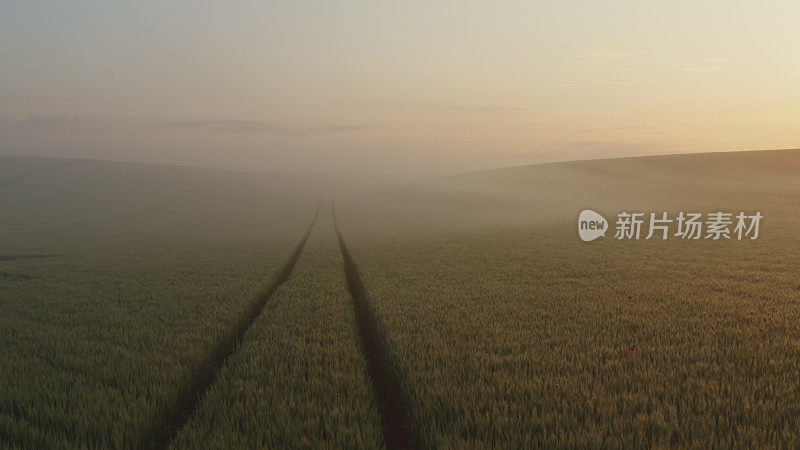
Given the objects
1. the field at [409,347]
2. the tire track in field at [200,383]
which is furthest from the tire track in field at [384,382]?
the tire track in field at [200,383]

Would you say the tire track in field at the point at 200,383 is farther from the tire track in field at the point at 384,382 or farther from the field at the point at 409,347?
the tire track in field at the point at 384,382

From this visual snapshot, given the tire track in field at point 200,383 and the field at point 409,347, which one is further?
the tire track in field at point 200,383

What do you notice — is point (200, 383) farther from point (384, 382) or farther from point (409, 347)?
point (409, 347)

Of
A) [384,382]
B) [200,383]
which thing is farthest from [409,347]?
[200,383]

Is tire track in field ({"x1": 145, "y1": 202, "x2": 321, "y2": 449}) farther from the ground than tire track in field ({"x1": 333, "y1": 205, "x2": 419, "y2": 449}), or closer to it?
closer to it

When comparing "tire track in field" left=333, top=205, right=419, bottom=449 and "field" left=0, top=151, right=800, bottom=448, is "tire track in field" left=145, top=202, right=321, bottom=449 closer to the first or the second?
"field" left=0, top=151, right=800, bottom=448

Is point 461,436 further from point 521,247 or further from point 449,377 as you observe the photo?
point 521,247

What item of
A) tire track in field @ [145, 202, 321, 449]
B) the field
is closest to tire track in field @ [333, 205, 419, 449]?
the field

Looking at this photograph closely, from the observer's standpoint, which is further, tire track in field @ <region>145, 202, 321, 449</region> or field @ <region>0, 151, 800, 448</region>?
tire track in field @ <region>145, 202, 321, 449</region>
